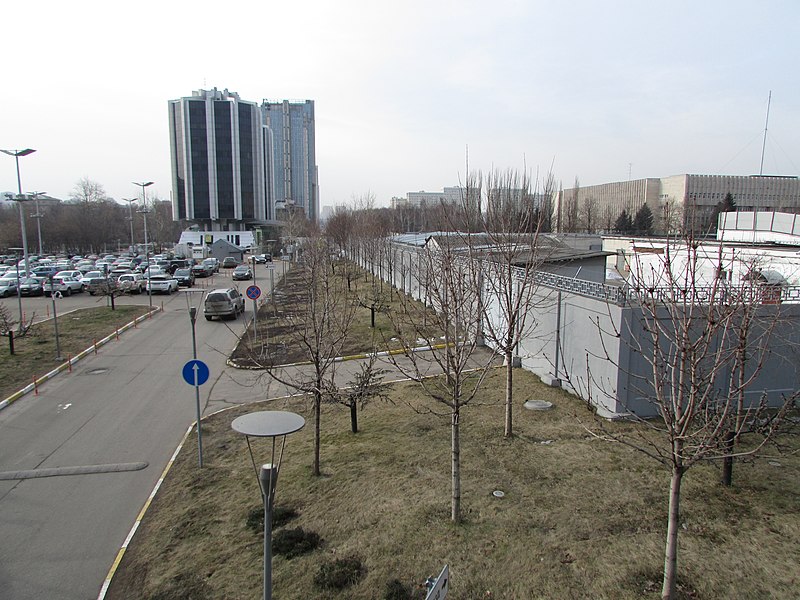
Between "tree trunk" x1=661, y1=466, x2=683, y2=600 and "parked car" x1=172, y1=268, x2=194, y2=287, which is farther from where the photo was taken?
"parked car" x1=172, y1=268, x2=194, y2=287

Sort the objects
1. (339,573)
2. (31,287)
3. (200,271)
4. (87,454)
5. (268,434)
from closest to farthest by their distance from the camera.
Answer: (268,434) → (339,573) → (87,454) → (31,287) → (200,271)

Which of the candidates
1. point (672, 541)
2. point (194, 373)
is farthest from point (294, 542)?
point (672, 541)

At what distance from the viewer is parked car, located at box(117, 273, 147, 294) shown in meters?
32.3

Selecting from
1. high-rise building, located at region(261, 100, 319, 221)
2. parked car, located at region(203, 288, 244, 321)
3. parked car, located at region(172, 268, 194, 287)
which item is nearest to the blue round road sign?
parked car, located at region(203, 288, 244, 321)

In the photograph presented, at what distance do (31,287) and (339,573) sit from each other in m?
35.5

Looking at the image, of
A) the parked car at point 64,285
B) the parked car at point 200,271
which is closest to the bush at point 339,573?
the parked car at point 64,285

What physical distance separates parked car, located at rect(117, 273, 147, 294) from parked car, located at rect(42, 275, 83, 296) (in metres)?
2.89

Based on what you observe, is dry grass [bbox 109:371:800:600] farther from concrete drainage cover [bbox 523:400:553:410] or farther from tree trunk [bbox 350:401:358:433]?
concrete drainage cover [bbox 523:400:553:410]

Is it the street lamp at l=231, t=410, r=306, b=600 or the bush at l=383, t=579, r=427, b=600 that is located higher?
the street lamp at l=231, t=410, r=306, b=600

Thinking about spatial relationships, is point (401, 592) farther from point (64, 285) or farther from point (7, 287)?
point (7, 287)

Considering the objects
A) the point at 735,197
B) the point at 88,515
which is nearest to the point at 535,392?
the point at 88,515

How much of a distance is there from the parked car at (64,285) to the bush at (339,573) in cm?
3381

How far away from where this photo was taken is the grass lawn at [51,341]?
15312mm

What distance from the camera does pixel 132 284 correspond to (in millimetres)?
33438
